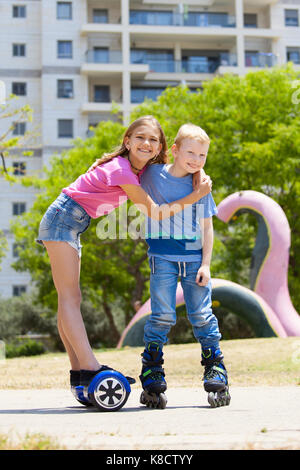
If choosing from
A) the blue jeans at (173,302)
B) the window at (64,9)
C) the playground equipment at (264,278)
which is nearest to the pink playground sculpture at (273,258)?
the playground equipment at (264,278)

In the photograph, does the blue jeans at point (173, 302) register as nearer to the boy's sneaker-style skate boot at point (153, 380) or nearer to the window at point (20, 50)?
the boy's sneaker-style skate boot at point (153, 380)

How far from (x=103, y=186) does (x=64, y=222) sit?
294 mm

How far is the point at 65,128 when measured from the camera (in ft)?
133

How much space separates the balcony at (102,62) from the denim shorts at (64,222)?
37887mm

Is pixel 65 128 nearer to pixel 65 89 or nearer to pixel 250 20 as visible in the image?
pixel 65 89

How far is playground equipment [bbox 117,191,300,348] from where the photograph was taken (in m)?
12.2

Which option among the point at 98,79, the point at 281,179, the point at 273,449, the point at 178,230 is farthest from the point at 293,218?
the point at 98,79

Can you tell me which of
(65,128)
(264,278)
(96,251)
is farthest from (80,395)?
(65,128)

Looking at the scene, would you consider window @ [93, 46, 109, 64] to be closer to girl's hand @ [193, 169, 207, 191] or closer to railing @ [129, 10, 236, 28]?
railing @ [129, 10, 236, 28]

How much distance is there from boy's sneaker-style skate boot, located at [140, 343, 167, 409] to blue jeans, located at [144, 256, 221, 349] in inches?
2.5

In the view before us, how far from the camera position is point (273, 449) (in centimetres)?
201

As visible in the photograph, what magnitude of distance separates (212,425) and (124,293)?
23.0 m

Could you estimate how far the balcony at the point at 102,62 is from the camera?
40.2 meters

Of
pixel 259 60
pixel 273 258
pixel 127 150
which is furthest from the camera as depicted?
pixel 259 60
